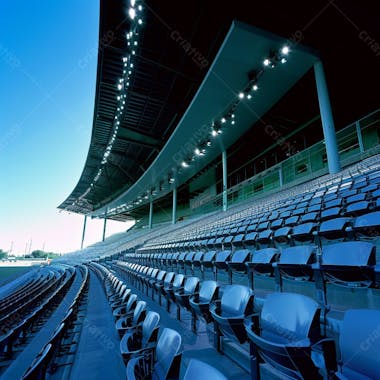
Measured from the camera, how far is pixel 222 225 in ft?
27.8

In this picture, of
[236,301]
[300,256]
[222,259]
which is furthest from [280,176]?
[236,301]

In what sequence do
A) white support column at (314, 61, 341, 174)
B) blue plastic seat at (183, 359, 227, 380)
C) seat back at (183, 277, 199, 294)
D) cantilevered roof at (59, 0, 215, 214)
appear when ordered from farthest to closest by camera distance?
cantilevered roof at (59, 0, 215, 214), white support column at (314, 61, 341, 174), seat back at (183, 277, 199, 294), blue plastic seat at (183, 359, 227, 380)

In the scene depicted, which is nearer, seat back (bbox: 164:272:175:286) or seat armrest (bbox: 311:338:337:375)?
seat armrest (bbox: 311:338:337:375)

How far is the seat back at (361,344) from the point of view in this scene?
0.95 metres

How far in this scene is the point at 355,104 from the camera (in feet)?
35.1

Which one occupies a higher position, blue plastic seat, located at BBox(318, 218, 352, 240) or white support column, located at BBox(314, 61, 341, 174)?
white support column, located at BBox(314, 61, 341, 174)

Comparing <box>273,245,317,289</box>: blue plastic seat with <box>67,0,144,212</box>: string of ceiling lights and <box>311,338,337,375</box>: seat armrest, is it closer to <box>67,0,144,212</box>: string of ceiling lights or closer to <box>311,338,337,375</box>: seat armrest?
<box>311,338,337,375</box>: seat armrest

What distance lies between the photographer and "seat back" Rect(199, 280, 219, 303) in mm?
2279

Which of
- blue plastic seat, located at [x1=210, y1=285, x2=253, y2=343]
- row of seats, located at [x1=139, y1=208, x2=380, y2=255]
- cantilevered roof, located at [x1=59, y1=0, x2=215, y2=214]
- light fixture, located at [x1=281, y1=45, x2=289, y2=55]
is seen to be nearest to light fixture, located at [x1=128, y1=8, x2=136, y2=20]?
cantilevered roof, located at [x1=59, y1=0, x2=215, y2=214]

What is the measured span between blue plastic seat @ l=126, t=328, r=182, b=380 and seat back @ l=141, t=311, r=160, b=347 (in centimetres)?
11

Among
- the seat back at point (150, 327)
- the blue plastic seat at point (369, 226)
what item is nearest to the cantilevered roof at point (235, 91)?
the blue plastic seat at point (369, 226)

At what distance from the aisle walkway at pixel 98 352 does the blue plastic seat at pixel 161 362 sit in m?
0.69

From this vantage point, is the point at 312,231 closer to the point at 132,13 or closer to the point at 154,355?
the point at 154,355

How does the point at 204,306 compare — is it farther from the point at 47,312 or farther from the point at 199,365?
the point at 47,312
